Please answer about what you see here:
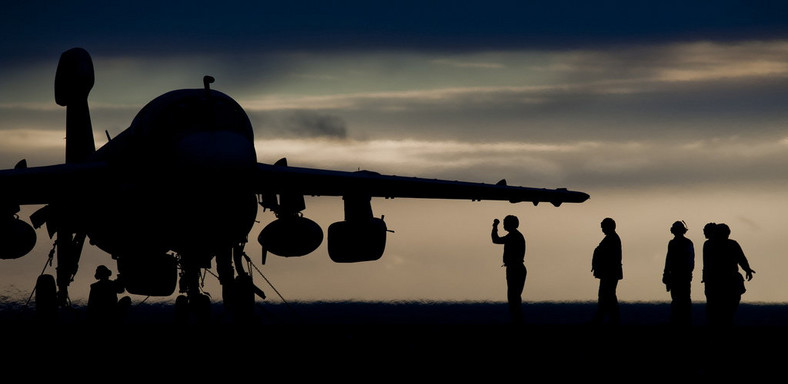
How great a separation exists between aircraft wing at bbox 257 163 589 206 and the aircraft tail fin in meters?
11.7

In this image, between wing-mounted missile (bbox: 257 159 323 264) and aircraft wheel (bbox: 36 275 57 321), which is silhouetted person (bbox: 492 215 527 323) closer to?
wing-mounted missile (bbox: 257 159 323 264)

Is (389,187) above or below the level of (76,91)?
below

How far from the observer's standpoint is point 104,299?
78.2 feet

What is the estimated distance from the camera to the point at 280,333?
970 inches

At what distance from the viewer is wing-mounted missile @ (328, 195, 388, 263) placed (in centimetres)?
2470

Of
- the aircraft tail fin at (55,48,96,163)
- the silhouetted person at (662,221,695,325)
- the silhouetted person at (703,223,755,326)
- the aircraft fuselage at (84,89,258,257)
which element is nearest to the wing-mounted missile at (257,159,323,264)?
the aircraft fuselage at (84,89,258,257)

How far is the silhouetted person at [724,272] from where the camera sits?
2067 centimetres

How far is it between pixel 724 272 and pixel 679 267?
1.61m

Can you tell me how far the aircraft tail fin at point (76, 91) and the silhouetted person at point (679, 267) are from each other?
62.7ft

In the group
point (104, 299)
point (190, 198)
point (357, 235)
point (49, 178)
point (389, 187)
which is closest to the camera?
point (190, 198)

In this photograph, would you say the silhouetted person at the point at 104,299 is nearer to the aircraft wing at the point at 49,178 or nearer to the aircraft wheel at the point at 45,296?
the aircraft wing at the point at 49,178

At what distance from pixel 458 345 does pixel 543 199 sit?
7.72 meters

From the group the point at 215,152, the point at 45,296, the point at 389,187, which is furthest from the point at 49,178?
the point at 389,187

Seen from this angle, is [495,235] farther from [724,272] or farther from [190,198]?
[190,198]
